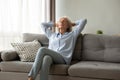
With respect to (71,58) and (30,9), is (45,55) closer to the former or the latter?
(71,58)

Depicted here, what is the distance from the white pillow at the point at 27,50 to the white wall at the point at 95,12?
1.44 meters

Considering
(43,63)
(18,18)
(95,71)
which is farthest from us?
(18,18)

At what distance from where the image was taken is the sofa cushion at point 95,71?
2.74 meters

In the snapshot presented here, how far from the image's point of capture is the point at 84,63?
10.3 feet

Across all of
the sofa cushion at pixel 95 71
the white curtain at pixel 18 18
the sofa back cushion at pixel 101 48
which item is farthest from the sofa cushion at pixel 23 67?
the white curtain at pixel 18 18

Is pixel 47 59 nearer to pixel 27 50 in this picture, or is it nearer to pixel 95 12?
pixel 27 50

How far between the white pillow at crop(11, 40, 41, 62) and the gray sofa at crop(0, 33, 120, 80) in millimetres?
94

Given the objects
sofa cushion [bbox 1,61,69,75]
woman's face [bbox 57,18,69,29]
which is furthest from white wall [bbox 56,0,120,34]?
sofa cushion [bbox 1,61,69,75]

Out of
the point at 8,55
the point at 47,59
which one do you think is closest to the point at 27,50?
the point at 8,55

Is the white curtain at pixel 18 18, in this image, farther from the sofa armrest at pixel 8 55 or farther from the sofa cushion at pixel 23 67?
the sofa cushion at pixel 23 67

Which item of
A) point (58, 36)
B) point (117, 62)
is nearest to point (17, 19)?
point (58, 36)

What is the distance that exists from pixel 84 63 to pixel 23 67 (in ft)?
2.75

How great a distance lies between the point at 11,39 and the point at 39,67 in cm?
163

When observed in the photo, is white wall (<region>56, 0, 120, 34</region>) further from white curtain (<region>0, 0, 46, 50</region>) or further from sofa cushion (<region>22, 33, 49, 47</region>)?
sofa cushion (<region>22, 33, 49, 47</region>)
